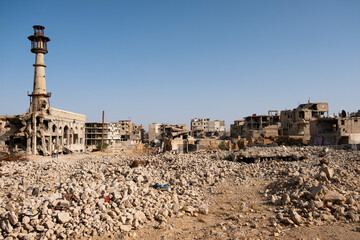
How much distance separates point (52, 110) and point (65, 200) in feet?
91.5

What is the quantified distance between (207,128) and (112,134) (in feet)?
83.8

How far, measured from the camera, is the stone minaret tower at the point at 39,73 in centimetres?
3344

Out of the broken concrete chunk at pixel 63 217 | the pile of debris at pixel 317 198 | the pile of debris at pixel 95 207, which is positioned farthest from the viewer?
the pile of debris at pixel 317 198

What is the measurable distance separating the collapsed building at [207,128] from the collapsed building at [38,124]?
33.5 meters

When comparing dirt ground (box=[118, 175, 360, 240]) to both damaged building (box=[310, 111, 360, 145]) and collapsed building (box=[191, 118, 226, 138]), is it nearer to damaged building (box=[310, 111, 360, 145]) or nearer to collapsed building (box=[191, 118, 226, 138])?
damaged building (box=[310, 111, 360, 145])

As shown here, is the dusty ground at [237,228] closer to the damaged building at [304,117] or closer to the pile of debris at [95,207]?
the pile of debris at [95,207]

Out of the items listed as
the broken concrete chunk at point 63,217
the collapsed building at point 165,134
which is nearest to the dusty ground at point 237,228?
the broken concrete chunk at point 63,217

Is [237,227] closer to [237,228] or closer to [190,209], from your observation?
[237,228]

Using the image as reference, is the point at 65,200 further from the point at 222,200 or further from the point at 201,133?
the point at 201,133

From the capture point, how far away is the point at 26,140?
106 feet

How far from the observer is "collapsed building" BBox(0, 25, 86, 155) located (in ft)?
103

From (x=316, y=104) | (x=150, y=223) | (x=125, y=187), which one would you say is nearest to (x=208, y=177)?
(x=125, y=187)

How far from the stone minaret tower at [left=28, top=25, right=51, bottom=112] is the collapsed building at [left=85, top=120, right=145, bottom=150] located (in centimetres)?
2411

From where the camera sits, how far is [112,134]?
66.1 metres
